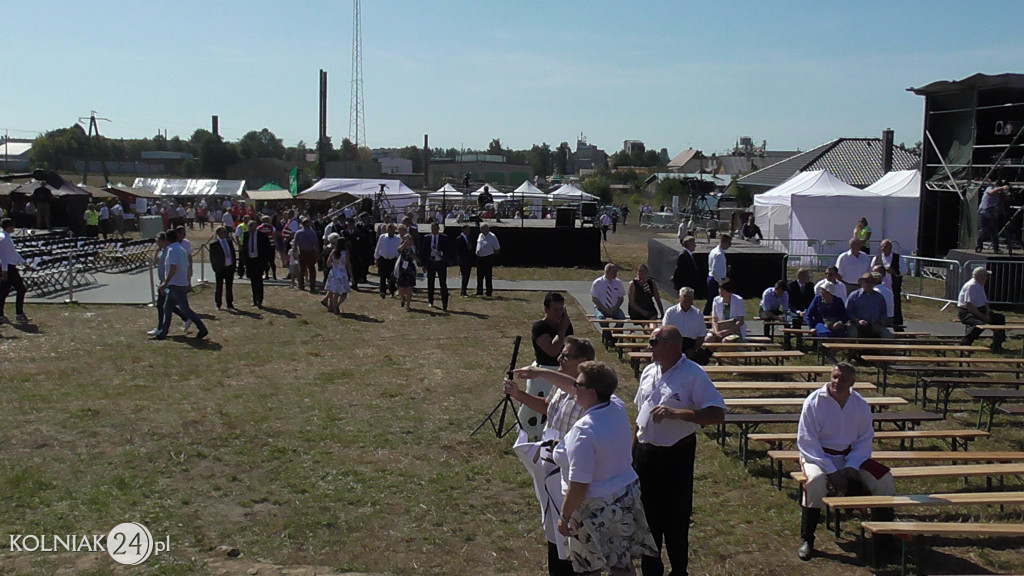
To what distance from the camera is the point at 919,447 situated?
8250mm

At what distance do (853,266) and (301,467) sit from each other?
9715mm

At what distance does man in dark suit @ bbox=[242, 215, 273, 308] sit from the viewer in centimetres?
1617

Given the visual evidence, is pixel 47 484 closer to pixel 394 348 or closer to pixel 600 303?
pixel 394 348

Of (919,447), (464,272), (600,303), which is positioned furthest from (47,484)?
(464,272)

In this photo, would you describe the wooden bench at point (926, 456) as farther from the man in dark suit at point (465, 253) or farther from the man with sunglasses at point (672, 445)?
the man in dark suit at point (465, 253)

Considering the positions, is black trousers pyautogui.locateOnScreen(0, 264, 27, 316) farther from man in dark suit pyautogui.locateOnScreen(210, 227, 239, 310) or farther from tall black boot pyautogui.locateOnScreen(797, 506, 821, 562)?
tall black boot pyautogui.locateOnScreen(797, 506, 821, 562)

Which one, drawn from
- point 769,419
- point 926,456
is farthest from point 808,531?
point 769,419

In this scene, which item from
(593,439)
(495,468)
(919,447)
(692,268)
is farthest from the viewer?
(692,268)

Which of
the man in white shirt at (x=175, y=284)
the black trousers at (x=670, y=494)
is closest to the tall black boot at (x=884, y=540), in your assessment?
the black trousers at (x=670, y=494)

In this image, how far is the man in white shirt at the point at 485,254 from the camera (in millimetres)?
18344

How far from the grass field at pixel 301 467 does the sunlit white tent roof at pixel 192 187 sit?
154 ft

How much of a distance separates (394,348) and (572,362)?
7956 mm

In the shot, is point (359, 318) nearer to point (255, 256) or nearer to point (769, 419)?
point (255, 256)

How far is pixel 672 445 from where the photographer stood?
511 centimetres
